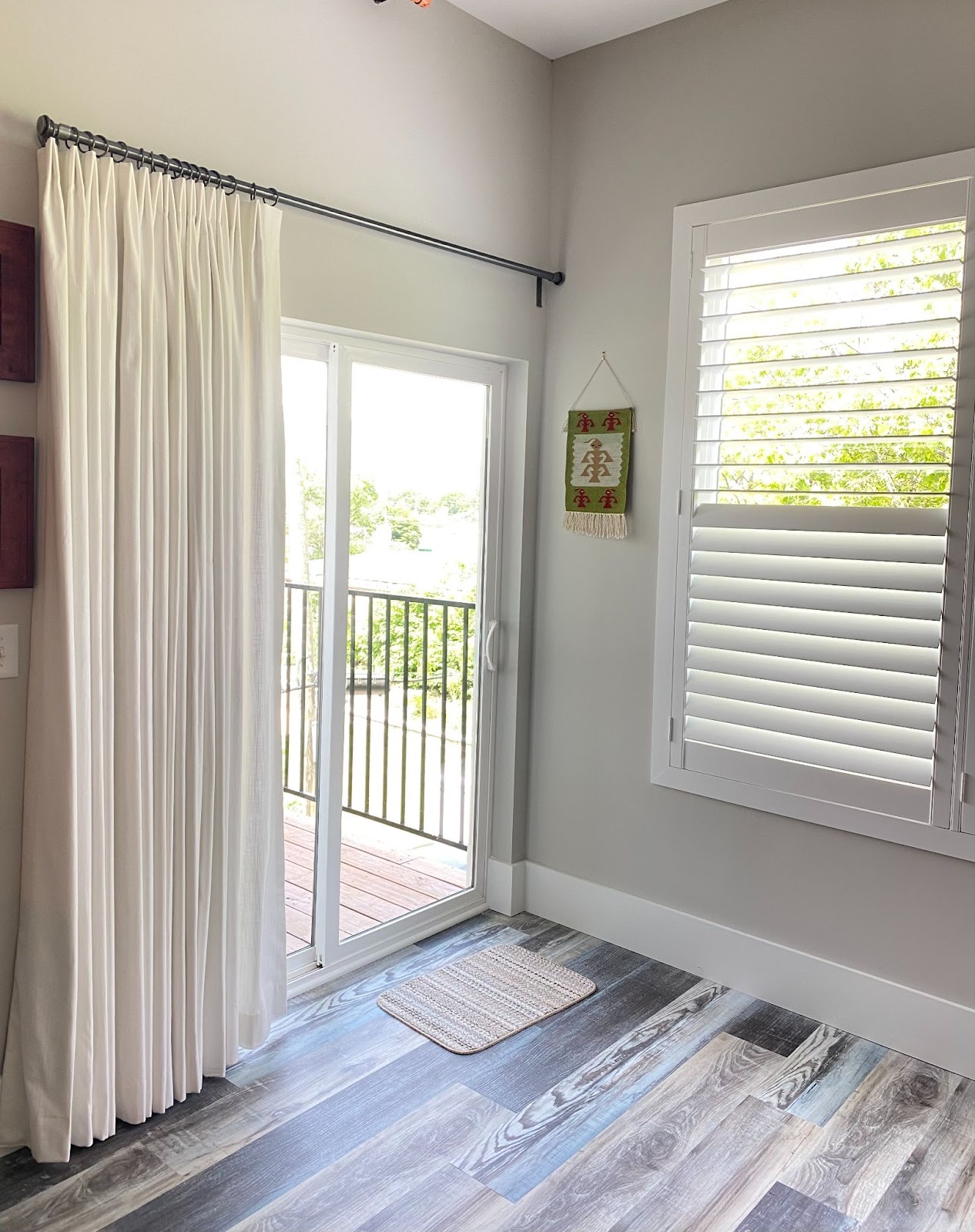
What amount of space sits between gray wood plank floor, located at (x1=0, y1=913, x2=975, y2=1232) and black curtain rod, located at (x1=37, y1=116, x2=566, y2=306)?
7.23 feet

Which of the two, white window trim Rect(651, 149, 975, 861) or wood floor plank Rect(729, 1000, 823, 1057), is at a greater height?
white window trim Rect(651, 149, 975, 861)

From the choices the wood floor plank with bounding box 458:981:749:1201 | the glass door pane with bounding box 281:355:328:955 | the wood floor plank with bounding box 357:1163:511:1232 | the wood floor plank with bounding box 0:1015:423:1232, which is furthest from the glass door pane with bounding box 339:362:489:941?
the wood floor plank with bounding box 357:1163:511:1232

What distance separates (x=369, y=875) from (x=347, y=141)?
88.6 inches

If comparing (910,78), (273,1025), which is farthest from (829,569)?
(273,1025)

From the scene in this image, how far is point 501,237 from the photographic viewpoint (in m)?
3.32

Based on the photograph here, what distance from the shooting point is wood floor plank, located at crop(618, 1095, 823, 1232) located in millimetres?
2113

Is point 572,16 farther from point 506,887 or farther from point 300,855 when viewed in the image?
point 506,887

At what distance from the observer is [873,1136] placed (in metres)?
2.41

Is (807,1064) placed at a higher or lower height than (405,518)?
lower

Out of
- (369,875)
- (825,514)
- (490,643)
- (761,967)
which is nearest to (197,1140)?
(369,875)

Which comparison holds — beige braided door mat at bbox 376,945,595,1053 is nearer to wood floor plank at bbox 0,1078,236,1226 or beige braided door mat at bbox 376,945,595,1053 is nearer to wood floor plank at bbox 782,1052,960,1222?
wood floor plank at bbox 0,1078,236,1226

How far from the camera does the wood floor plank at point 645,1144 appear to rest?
2125 mm

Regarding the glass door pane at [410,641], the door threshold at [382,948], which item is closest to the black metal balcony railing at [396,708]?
the glass door pane at [410,641]

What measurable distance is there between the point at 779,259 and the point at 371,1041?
2.45m
